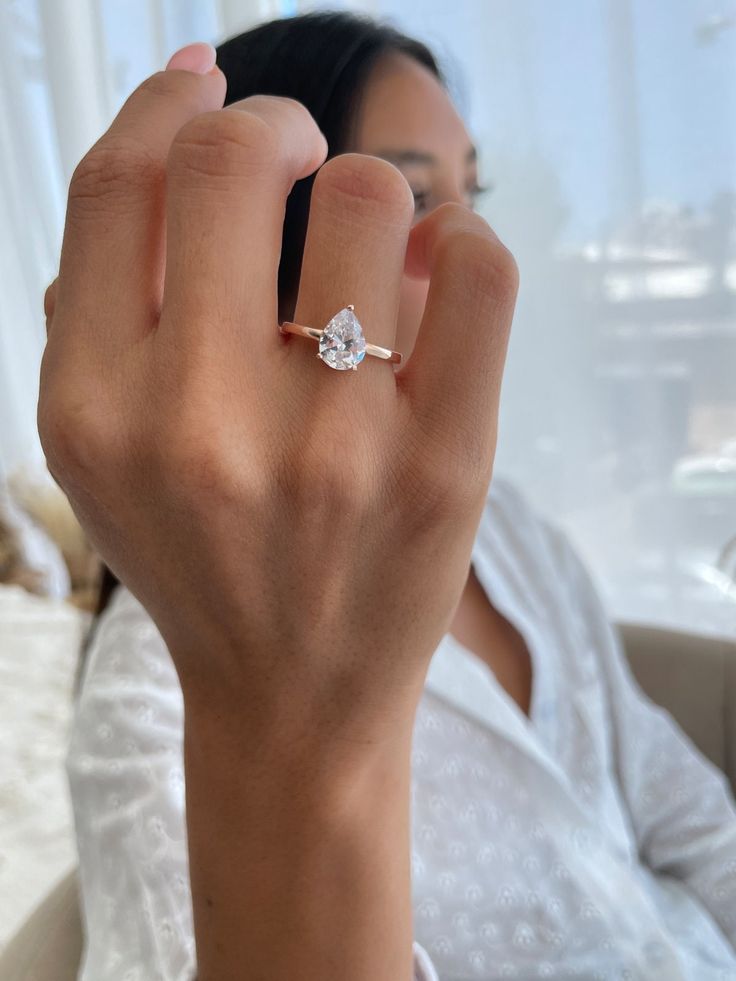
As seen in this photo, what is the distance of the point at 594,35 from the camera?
1.42 m

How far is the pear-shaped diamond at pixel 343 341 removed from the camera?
0.31m

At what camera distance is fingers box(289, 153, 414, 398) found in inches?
12.2

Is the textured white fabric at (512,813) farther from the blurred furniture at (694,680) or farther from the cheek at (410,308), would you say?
the cheek at (410,308)

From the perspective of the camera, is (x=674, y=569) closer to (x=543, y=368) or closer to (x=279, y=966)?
(x=543, y=368)

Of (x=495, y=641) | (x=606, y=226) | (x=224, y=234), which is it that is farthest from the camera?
(x=606, y=226)

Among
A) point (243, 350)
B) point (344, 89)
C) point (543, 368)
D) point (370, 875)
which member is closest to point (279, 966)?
point (370, 875)

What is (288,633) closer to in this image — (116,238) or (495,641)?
(116,238)

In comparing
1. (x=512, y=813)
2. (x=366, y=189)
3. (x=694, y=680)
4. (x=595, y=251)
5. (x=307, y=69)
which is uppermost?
(x=307, y=69)

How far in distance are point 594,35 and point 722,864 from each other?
1.26m

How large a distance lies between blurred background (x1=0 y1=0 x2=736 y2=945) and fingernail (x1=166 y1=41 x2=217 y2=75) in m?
1.01

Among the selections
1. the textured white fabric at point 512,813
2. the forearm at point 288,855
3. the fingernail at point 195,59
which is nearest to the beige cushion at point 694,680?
the textured white fabric at point 512,813

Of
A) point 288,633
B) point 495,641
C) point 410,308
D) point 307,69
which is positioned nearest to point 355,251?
point 288,633

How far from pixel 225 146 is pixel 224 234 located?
31mm

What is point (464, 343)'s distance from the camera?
1.03 feet
